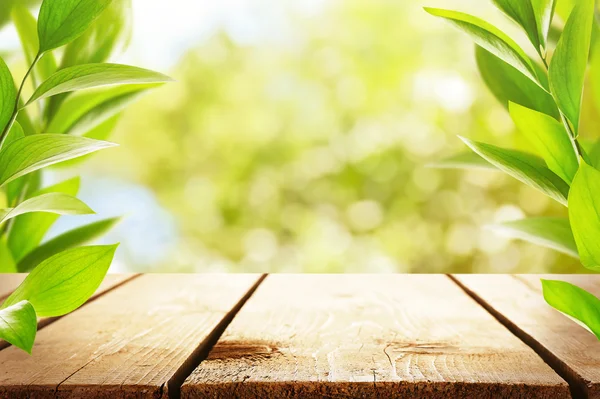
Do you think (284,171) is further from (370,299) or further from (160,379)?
(160,379)

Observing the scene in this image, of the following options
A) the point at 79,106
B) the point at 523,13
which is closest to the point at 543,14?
the point at 523,13

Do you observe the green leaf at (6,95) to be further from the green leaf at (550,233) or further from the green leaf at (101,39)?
the green leaf at (550,233)

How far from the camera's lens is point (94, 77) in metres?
0.42

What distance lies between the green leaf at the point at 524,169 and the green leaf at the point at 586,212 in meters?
0.04

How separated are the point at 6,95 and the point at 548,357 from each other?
0.44 meters

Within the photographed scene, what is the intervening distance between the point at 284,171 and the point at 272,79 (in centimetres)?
73

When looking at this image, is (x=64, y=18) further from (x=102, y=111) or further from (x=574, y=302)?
(x=574, y=302)

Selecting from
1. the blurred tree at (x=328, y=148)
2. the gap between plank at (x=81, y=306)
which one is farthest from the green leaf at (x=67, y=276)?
the blurred tree at (x=328, y=148)

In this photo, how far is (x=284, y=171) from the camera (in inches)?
175

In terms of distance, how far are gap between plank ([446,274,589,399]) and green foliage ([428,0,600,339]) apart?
36 mm

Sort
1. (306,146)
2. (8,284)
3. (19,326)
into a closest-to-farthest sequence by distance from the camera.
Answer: (19,326) < (8,284) < (306,146)

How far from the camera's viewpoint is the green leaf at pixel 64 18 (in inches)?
17.2

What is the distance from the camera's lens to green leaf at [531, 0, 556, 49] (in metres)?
0.44

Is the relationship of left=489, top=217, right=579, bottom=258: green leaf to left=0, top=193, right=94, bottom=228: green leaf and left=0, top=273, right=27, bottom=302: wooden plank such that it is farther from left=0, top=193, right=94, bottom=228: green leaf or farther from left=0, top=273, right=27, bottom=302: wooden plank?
left=0, top=273, right=27, bottom=302: wooden plank
